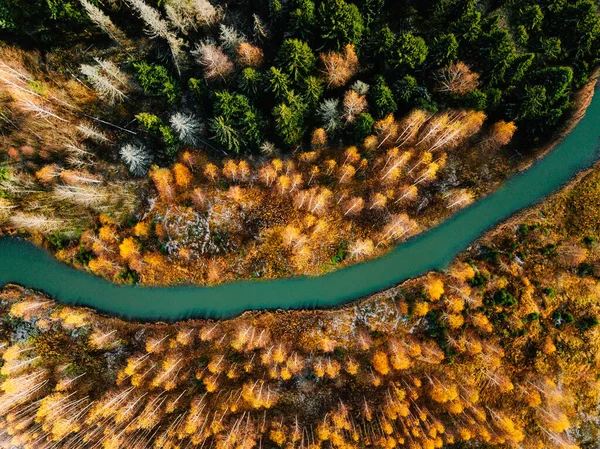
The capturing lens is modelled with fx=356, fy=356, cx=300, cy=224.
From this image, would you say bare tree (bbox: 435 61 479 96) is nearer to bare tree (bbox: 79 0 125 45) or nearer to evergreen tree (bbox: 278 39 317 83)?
evergreen tree (bbox: 278 39 317 83)

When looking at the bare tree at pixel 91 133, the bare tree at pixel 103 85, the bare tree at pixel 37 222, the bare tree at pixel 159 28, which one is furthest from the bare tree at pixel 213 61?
the bare tree at pixel 37 222

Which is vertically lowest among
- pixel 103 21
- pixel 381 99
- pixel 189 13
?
pixel 103 21

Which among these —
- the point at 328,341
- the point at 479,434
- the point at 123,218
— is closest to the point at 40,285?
the point at 123,218

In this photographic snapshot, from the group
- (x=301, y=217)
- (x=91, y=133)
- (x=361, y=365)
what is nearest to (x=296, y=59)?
(x=301, y=217)

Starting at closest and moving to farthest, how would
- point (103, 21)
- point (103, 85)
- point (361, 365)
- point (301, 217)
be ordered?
point (103, 21), point (103, 85), point (361, 365), point (301, 217)

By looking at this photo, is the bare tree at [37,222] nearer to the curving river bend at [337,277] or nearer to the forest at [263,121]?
the forest at [263,121]

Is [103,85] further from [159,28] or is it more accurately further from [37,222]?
[37,222]

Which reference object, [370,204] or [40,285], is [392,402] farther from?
[40,285]
